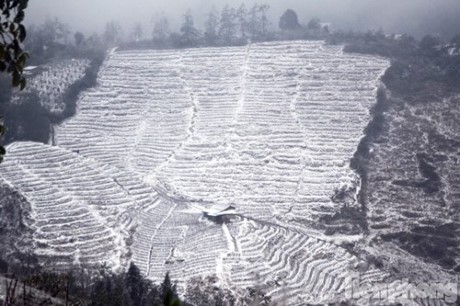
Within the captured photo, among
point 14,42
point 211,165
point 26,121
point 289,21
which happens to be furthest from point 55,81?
point 14,42

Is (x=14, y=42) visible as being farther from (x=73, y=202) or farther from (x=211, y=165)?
(x=211, y=165)

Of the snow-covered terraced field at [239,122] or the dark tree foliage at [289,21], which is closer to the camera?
the snow-covered terraced field at [239,122]

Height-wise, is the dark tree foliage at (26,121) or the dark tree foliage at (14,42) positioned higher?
the dark tree foliage at (14,42)

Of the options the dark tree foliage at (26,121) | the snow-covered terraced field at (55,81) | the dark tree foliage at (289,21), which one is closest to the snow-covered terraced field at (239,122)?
the dark tree foliage at (26,121)

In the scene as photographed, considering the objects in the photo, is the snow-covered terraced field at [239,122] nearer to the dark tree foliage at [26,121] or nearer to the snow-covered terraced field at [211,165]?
the snow-covered terraced field at [211,165]

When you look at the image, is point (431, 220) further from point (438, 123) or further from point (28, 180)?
point (28, 180)

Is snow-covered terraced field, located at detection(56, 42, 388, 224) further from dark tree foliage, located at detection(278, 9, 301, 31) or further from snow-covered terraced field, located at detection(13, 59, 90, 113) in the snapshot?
dark tree foliage, located at detection(278, 9, 301, 31)

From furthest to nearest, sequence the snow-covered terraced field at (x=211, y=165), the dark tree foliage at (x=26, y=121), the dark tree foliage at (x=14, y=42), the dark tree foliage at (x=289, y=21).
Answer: the dark tree foliage at (x=289, y=21)
the dark tree foliage at (x=26, y=121)
the snow-covered terraced field at (x=211, y=165)
the dark tree foliage at (x=14, y=42)

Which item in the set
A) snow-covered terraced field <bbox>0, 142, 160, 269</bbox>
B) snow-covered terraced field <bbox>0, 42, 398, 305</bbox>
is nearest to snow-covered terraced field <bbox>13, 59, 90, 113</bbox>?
snow-covered terraced field <bbox>0, 42, 398, 305</bbox>
